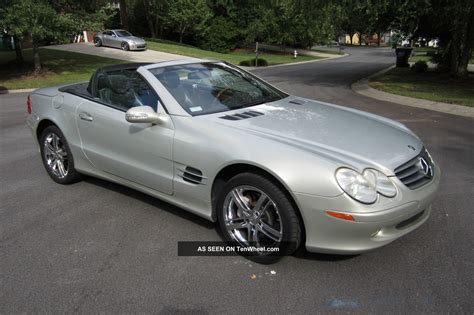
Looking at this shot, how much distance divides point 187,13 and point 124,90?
41.0 meters

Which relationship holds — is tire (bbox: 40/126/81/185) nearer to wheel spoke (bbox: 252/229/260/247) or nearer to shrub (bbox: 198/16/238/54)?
wheel spoke (bbox: 252/229/260/247)

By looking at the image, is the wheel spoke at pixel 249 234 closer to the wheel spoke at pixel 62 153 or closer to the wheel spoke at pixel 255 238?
the wheel spoke at pixel 255 238

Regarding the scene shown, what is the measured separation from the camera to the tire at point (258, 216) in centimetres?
309

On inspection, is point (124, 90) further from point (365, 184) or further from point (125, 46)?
point (125, 46)

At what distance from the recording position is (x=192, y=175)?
11.8 feet

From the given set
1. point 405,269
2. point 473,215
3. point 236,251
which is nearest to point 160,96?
point 236,251

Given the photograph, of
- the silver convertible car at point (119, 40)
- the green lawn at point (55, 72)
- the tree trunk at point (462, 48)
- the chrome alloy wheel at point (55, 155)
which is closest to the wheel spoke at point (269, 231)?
the chrome alloy wheel at point (55, 155)

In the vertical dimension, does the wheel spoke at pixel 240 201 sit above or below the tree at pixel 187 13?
below

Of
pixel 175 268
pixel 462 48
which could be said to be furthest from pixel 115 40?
pixel 175 268

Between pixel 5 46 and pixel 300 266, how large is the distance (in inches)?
1482

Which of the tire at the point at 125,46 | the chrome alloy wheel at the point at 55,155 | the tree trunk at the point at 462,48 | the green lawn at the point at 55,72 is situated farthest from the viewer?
the tire at the point at 125,46

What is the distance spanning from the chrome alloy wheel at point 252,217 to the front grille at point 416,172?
3.17 feet

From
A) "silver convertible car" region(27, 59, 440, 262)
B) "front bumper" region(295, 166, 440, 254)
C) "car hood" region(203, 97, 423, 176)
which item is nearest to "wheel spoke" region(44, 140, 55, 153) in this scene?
"silver convertible car" region(27, 59, 440, 262)

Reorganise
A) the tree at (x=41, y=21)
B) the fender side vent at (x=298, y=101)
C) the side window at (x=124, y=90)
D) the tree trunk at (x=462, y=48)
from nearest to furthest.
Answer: the side window at (x=124, y=90), the fender side vent at (x=298, y=101), the tree at (x=41, y=21), the tree trunk at (x=462, y=48)
